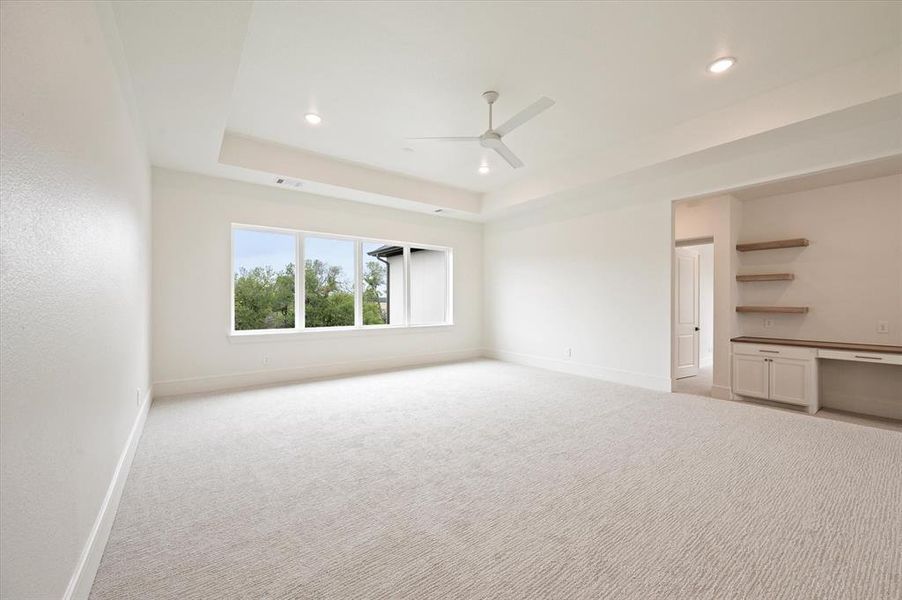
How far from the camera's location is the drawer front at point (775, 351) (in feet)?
13.5

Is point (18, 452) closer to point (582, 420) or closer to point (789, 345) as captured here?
point (582, 420)

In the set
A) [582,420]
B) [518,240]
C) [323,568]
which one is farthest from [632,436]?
[518,240]

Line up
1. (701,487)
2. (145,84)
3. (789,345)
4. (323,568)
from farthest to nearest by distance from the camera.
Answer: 1. (789,345)
2. (145,84)
3. (701,487)
4. (323,568)

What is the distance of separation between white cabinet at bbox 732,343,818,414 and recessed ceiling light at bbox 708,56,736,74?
3.08 m

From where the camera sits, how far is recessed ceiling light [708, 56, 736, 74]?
2922 mm

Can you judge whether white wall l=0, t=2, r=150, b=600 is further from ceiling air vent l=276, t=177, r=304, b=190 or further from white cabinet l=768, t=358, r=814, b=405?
white cabinet l=768, t=358, r=814, b=405

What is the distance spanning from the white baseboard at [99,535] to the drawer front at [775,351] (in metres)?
5.79

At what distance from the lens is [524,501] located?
2150 millimetres

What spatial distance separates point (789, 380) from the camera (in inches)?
167

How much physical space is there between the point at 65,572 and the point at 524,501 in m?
1.93

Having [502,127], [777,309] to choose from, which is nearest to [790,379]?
[777,309]

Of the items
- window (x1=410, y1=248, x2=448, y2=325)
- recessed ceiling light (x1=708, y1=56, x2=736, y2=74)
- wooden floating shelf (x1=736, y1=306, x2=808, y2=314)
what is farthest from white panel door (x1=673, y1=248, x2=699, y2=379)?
window (x1=410, y1=248, x2=448, y2=325)

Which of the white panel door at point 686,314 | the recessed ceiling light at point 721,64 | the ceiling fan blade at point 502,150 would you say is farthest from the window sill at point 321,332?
the recessed ceiling light at point 721,64

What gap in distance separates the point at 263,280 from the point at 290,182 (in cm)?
137
